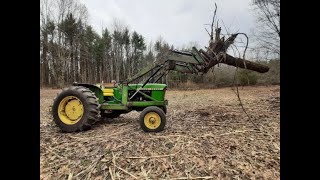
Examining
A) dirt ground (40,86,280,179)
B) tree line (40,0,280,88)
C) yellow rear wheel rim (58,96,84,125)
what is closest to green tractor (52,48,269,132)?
yellow rear wheel rim (58,96,84,125)

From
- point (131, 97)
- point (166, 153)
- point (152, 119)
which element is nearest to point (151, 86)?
point (131, 97)

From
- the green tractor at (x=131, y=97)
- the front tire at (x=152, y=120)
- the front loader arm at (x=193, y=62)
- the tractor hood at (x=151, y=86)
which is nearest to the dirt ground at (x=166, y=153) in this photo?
the front tire at (x=152, y=120)

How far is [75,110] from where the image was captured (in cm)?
566

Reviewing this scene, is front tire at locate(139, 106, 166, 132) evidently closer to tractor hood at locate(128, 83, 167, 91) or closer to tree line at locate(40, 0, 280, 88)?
tractor hood at locate(128, 83, 167, 91)

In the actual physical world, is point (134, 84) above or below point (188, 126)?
above

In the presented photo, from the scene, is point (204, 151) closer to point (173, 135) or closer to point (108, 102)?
point (173, 135)

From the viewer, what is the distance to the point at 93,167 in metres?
3.49

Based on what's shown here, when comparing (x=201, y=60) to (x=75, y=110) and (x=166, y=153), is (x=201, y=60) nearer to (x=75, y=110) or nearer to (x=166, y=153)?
(x=166, y=153)

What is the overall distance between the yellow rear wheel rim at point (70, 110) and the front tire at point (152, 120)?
1.47 metres

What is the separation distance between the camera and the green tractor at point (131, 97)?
5.27m

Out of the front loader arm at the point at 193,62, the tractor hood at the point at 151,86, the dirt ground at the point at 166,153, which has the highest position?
the front loader arm at the point at 193,62

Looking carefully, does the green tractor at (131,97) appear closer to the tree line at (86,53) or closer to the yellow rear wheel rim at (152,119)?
the yellow rear wheel rim at (152,119)
